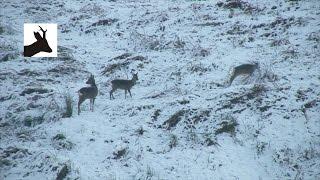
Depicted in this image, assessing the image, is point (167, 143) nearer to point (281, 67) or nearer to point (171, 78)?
point (171, 78)

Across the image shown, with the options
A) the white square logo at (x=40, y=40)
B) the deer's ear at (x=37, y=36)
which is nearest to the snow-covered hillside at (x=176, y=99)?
the white square logo at (x=40, y=40)

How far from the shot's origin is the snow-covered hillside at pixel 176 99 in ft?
34.8

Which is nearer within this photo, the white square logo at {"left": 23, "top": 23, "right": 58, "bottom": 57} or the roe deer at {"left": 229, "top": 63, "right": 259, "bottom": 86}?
the roe deer at {"left": 229, "top": 63, "right": 259, "bottom": 86}

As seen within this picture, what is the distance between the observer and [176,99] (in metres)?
13.6

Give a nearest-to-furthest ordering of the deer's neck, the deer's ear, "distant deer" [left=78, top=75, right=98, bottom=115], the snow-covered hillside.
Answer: the snow-covered hillside, "distant deer" [left=78, top=75, right=98, bottom=115], the deer's neck, the deer's ear

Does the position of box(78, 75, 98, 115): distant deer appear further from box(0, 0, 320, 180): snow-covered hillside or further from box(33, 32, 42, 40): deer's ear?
box(33, 32, 42, 40): deer's ear

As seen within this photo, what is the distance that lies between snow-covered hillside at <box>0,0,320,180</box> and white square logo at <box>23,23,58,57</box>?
1.45 ft

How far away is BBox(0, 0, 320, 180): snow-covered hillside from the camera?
10602mm

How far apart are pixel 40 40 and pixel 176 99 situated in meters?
9.98

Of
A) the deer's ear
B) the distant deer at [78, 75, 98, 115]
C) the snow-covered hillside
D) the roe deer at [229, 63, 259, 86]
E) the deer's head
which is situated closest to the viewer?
the snow-covered hillside

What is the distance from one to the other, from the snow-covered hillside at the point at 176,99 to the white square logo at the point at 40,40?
1.45 ft

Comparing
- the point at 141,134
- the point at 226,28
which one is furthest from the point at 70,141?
the point at 226,28

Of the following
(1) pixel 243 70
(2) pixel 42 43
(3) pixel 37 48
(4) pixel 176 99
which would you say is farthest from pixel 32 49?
(1) pixel 243 70

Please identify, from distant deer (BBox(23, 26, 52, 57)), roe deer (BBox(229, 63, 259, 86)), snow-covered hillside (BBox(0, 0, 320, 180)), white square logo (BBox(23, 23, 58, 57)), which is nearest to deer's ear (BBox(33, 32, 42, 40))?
white square logo (BBox(23, 23, 58, 57))
